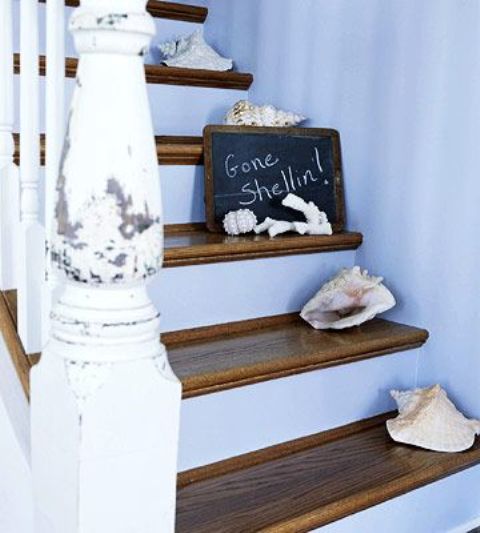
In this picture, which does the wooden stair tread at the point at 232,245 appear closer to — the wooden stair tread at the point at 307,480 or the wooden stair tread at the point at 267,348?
the wooden stair tread at the point at 267,348

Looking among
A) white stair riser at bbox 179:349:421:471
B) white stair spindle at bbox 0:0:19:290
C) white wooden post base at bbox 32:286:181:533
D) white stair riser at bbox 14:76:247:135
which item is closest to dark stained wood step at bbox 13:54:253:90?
white stair riser at bbox 14:76:247:135

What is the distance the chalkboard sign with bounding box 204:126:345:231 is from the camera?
170cm

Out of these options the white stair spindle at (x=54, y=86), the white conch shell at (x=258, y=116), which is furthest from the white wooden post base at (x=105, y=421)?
the white conch shell at (x=258, y=116)

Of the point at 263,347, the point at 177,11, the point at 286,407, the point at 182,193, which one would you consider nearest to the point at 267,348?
the point at 263,347

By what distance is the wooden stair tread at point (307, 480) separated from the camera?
1175mm

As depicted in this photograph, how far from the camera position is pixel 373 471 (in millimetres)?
1354

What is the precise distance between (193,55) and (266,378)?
1.13m

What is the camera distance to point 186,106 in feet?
6.53

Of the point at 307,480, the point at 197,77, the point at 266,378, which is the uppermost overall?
the point at 197,77

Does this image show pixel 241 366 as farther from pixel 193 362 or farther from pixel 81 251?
pixel 81 251

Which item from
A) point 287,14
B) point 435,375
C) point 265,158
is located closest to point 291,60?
point 287,14

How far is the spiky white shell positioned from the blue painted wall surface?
32 centimetres

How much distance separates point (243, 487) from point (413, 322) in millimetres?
632

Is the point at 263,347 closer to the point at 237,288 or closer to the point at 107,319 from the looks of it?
the point at 237,288
